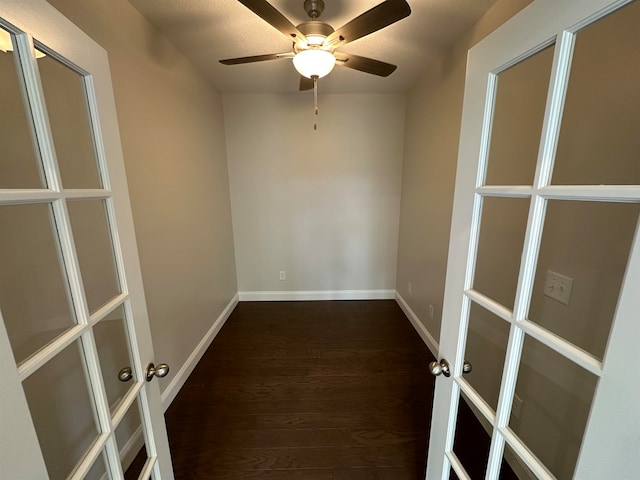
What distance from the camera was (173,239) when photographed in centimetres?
189

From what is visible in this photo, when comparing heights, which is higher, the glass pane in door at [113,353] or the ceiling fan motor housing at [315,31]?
the ceiling fan motor housing at [315,31]

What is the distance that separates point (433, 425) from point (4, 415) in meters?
1.28

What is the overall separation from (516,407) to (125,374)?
50.3 inches

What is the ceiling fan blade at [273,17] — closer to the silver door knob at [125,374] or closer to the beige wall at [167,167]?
the beige wall at [167,167]

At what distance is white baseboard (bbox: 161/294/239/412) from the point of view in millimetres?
1816

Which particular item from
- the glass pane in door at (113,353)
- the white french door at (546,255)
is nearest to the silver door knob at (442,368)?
the white french door at (546,255)

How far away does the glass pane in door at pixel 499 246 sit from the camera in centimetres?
87

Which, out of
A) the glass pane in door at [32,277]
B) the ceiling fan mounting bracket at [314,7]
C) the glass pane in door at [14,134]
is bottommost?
the glass pane in door at [32,277]

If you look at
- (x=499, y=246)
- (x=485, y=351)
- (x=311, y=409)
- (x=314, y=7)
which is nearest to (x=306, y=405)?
(x=311, y=409)

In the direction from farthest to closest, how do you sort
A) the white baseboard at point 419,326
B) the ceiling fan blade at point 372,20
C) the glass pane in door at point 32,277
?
the white baseboard at point 419,326
the ceiling fan blade at point 372,20
the glass pane in door at point 32,277

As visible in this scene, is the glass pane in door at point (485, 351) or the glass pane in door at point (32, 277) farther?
the glass pane in door at point (485, 351)

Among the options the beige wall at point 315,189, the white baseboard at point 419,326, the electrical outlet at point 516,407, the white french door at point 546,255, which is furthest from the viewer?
the beige wall at point 315,189

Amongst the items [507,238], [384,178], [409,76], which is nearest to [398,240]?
[384,178]

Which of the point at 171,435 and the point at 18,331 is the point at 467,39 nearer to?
the point at 18,331
